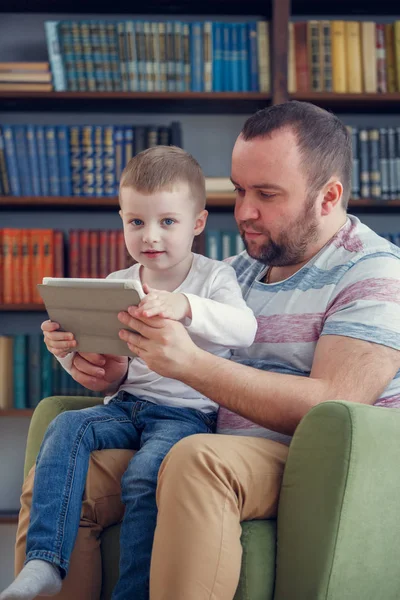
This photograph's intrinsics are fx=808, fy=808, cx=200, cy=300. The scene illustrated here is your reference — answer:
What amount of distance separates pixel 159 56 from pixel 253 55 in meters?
0.35

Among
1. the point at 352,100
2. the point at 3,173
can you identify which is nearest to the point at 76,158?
the point at 3,173

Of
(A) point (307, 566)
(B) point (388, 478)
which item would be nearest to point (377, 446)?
(B) point (388, 478)

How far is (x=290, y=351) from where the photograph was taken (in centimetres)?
162

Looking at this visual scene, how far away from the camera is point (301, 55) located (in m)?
2.98

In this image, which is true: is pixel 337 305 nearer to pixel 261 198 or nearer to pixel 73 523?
pixel 261 198

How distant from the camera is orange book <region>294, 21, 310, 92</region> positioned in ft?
9.77

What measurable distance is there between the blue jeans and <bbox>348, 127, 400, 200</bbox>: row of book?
5.36 ft

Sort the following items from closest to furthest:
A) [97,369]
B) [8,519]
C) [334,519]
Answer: [334,519] < [97,369] < [8,519]

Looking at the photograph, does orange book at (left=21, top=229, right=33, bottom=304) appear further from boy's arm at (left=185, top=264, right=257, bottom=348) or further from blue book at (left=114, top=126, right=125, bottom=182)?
boy's arm at (left=185, top=264, right=257, bottom=348)

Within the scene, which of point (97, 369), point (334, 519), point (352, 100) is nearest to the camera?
point (334, 519)

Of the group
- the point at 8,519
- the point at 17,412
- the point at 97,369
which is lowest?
the point at 8,519

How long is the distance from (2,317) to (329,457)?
2189 mm

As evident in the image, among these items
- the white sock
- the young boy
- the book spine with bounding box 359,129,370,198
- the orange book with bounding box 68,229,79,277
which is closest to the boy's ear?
the young boy

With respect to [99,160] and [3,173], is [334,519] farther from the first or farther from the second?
[3,173]
